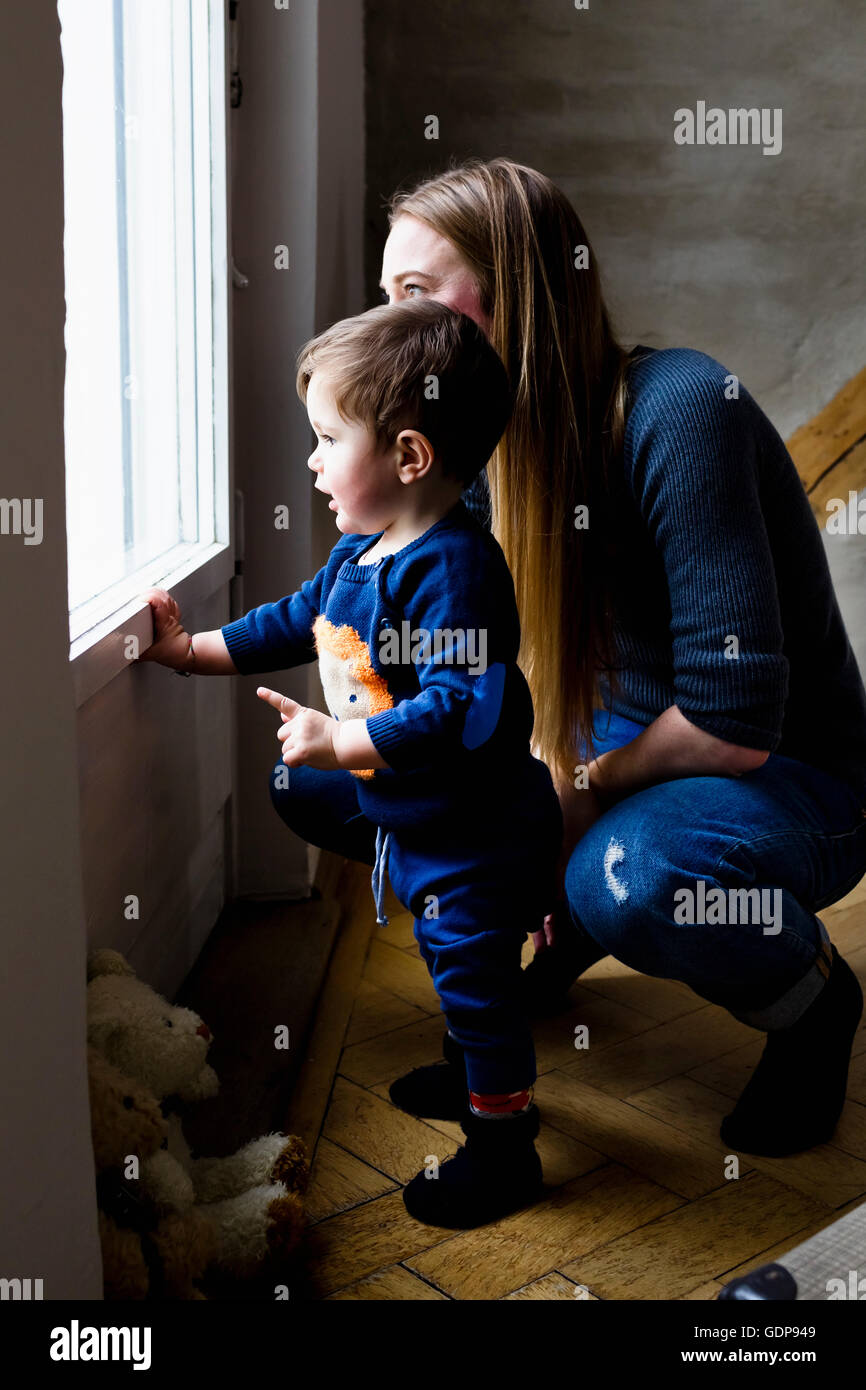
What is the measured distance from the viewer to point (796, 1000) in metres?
1.33

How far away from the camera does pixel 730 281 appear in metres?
2.34

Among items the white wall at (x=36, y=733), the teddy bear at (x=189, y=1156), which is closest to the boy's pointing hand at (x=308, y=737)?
the teddy bear at (x=189, y=1156)

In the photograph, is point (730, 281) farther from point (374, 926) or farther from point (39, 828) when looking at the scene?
point (39, 828)

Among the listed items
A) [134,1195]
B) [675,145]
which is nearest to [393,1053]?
[134,1195]

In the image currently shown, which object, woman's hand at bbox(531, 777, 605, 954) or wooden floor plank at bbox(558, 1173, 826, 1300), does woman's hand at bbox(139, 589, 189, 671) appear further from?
wooden floor plank at bbox(558, 1173, 826, 1300)

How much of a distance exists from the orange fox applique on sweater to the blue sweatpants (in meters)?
0.12

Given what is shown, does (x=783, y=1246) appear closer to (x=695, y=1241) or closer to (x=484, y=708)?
(x=695, y=1241)

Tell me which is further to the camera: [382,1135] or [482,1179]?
[382,1135]

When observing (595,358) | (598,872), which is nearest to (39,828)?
(598,872)

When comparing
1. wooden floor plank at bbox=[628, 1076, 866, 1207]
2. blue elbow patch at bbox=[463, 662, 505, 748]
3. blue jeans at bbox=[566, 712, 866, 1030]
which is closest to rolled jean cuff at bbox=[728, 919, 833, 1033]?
blue jeans at bbox=[566, 712, 866, 1030]

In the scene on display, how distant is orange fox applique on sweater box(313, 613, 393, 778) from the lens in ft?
3.98

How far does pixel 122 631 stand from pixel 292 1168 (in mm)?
540

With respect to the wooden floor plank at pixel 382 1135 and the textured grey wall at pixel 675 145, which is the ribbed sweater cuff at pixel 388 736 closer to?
the wooden floor plank at pixel 382 1135
